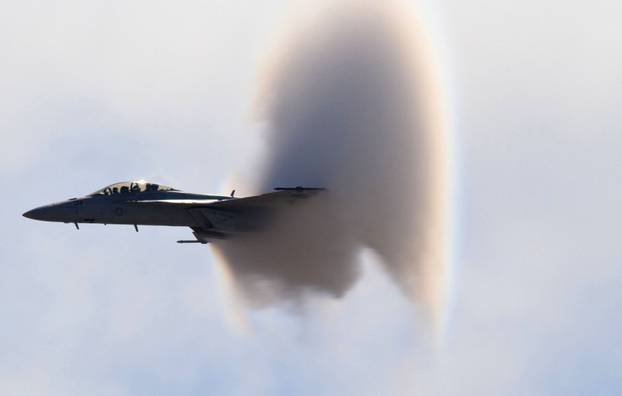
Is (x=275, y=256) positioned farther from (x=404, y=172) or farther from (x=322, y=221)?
(x=404, y=172)

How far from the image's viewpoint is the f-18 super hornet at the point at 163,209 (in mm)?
92875

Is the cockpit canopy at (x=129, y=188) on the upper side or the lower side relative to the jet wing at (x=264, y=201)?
upper

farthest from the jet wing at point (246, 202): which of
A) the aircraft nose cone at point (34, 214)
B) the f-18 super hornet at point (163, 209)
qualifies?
the aircraft nose cone at point (34, 214)

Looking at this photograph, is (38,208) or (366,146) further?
(366,146)

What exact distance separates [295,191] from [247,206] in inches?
136

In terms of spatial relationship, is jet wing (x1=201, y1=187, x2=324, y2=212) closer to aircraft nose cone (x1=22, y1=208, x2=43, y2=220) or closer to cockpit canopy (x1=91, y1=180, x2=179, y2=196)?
cockpit canopy (x1=91, y1=180, x2=179, y2=196)

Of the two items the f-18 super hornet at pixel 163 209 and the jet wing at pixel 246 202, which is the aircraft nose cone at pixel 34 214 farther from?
the jet wing at pixel 246 202

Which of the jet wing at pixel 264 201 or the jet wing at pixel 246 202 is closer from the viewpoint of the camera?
the jet wing at pixel 264 201

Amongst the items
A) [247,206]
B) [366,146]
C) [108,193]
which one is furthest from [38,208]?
[366,146]

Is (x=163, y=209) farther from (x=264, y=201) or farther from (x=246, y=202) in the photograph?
(x=264, y=201)

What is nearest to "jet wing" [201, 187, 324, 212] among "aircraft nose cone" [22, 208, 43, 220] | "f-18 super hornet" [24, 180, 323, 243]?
"f-18 super hornet" [24, 180, 323, 243]

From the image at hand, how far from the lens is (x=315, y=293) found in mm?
97562

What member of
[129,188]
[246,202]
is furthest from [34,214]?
[246,202]

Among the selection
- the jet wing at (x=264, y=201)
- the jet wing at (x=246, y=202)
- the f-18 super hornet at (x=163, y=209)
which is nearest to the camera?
the jet wing at (x=264, y=201)
